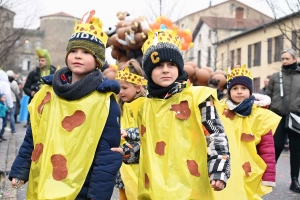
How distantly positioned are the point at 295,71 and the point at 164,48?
4.52 meters

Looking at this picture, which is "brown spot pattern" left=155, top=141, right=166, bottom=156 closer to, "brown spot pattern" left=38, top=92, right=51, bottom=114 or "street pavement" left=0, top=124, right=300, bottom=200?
"brown spot pattern" left=38, top=92, right=51, bottom=114

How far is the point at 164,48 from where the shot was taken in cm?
386

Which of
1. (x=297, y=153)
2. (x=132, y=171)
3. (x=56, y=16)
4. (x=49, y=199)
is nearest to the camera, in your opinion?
(x=49, y=199)

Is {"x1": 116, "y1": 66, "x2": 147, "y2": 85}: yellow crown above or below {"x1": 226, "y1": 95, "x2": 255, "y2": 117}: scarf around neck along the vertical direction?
above

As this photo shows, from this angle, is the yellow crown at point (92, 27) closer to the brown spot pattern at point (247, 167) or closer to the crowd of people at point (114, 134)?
the crowd of people at point (114, 134)

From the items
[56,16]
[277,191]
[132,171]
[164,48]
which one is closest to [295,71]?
[277,191]

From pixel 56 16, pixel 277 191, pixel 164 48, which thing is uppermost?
pixel 56 16

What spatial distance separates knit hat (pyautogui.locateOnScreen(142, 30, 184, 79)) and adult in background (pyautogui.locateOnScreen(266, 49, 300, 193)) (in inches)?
159

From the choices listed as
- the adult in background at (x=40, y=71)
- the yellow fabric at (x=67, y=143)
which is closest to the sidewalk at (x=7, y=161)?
the adult in background at (x=40, y=71)

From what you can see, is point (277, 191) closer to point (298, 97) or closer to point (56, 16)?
point (298, 97)

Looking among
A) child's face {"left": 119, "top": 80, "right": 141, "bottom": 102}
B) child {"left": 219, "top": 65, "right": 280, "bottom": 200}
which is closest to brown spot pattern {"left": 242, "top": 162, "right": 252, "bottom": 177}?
child {"left": 219, "top": 65, "right": 280, "bottom": 200}

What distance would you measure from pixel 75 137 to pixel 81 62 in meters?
0.52

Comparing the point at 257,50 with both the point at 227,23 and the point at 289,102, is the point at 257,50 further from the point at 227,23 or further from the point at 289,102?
the point at 289,102

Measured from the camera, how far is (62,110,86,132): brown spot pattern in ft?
11.1
